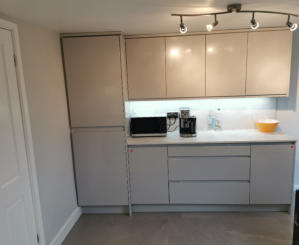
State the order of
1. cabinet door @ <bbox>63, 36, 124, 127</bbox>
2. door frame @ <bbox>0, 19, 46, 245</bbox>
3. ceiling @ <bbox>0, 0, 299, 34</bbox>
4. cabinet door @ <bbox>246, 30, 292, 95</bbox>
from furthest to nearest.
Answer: cabinet door @ <bbox>246, 30, 292, 95</bbox>, cabinet door @ <bbox>63, 36, 124, 127</bbox>, door frame @ <bbox>0, 19, 46, 245</bbox>, ceiling @ <bbox>0, 0, 299, 34</bbox>

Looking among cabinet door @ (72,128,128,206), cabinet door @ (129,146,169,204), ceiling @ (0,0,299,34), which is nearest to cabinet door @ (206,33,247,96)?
ceiling @ (0,0,299,34)

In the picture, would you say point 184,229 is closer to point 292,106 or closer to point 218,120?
point 218,120

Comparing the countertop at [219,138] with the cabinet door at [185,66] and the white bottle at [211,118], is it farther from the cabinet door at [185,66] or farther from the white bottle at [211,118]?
the cabinet door at [185,66]

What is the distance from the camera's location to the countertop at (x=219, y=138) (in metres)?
2.61

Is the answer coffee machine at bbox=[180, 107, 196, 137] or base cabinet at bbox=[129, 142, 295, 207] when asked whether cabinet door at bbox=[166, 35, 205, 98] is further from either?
base cabinet at bbox=[129, 142, 295, 207]

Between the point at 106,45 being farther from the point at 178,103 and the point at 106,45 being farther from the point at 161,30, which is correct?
the point at 178,103

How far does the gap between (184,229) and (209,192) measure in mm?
529

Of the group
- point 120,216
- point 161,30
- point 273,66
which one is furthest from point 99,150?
point 273,66

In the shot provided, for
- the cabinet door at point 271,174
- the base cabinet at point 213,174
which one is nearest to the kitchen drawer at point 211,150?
the base cabinet at point 213,174

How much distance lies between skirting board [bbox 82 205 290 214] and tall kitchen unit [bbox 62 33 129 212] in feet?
0.40

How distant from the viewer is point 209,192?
2.75m

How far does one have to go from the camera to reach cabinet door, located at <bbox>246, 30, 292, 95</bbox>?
8.70 ft

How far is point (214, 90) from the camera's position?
9.24 ft

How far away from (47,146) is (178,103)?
1.80m
